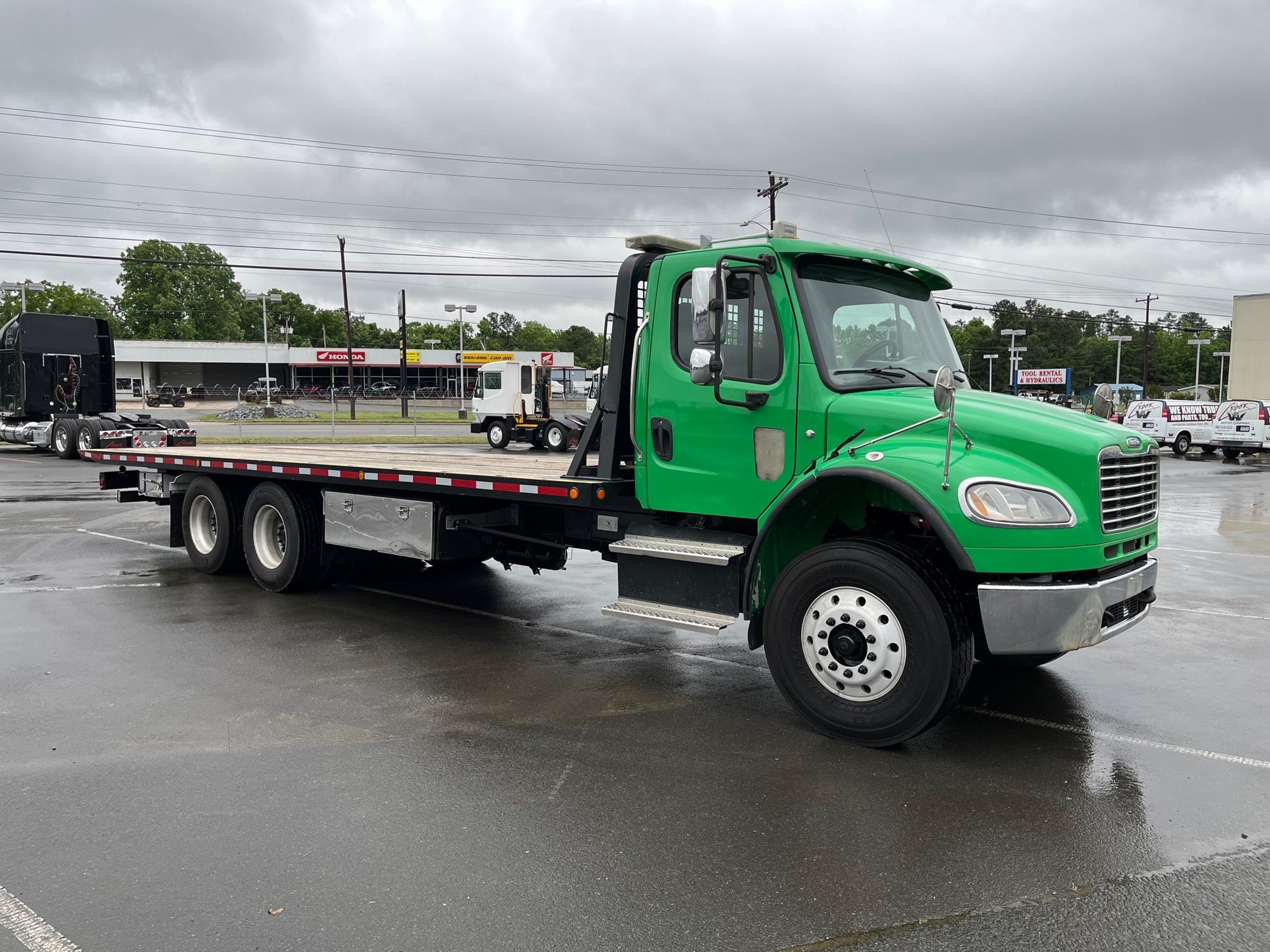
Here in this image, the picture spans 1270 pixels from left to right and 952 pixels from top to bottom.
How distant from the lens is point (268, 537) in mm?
9203

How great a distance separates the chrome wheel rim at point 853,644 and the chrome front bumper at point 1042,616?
45 cm

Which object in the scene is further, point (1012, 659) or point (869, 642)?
point (1012, 659)

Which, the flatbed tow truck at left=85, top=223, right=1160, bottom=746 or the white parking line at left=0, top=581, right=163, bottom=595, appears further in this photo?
the white parking line at left=0, top=581, right=163, bottom=595

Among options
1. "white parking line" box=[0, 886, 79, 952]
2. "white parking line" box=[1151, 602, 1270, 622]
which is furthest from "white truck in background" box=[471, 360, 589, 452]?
"white parking line" box=[0, 886, 79, 952]

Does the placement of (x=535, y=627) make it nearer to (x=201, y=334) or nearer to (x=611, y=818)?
(x=611, y=818)

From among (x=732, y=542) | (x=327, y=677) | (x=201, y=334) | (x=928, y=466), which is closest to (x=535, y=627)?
(x=327, y=677)

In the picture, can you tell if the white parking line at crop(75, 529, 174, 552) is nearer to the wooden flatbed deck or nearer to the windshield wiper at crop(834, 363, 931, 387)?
the wooden flatbed deck

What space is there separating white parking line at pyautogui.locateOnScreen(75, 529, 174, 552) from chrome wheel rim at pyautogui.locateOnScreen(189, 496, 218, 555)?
185 centimetres

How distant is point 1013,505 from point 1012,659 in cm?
226

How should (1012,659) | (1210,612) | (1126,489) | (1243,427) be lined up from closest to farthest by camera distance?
(1126,489)
(1012,659)
(1210,612)
(1243,427)

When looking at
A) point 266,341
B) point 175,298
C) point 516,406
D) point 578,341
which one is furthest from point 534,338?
point 516,406

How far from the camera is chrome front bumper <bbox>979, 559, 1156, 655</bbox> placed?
4.60 meters

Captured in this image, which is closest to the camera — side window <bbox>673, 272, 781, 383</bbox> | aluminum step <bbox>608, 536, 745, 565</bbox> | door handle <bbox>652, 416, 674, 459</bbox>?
side window <bbox>673, 272, 781, 383</bbox>

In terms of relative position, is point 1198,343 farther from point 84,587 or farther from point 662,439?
point 84,587
